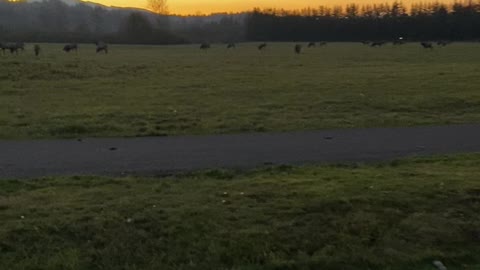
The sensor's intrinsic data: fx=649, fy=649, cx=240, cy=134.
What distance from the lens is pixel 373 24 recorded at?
150500mm

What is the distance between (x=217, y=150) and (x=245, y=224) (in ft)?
16.4

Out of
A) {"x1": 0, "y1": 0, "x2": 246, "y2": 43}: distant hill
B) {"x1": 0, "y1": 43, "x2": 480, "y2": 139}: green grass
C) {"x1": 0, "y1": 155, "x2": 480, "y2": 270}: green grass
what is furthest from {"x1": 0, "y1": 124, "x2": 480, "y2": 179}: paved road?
{"x1": 0, "y1": 0, "x2": 246, "y2": 43}: distant hill

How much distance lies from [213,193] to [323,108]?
10.8m

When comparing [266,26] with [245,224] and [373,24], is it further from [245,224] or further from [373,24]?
[245,224]

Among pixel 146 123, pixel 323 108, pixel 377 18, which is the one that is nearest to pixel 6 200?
pixel 146 123

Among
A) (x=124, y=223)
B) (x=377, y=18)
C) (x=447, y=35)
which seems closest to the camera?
(x=124, y=223)

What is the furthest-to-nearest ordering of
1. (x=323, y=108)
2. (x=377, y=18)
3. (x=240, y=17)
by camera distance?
1. (x=240, y=17)
2. (x=377, y=18)
3. (x=323, y=108)

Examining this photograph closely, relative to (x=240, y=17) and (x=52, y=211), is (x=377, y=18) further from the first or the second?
(x=52, y=211)

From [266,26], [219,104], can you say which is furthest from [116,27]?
[219,104]

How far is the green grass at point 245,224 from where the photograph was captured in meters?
6.11

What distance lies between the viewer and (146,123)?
15172 millimetres

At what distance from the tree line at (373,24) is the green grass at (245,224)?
137m

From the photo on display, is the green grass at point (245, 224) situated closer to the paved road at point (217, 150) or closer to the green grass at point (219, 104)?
the paved road at point (217, 150)

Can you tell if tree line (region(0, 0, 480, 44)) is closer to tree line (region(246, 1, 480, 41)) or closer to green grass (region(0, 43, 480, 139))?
tree line (region(246, 1, 480, 41))
